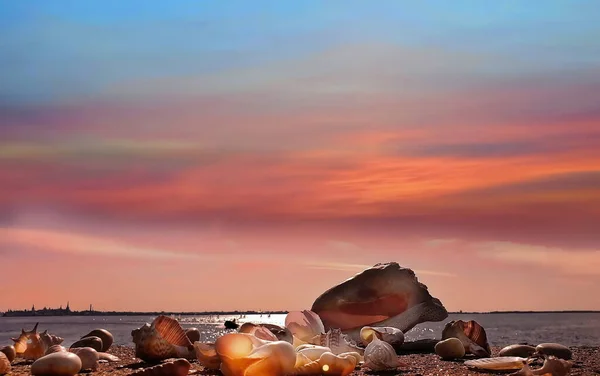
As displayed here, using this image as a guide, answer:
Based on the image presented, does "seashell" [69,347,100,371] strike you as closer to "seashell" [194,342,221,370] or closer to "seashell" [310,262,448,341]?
"seashell" [194,342,221,370]

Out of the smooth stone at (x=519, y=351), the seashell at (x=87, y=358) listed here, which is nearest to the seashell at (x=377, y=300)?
the smooth stone at (x=519, y=351)

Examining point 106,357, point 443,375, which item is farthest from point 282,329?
point 106,357

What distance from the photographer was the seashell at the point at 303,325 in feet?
46.0

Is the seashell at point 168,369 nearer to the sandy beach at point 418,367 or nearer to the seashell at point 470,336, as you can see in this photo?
the sandy beach at point 418,367

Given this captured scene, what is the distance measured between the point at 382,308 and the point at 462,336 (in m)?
4.43

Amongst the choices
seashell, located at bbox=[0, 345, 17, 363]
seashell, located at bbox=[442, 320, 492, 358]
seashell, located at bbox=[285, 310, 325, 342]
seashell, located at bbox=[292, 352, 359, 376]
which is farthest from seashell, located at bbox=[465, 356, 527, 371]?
seashell, located at bbox=[0, 345, 17, 363]

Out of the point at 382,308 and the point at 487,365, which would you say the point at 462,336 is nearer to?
the point at 487,365

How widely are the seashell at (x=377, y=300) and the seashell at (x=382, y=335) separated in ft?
10.9

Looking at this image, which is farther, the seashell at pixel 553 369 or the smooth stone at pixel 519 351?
the smooth stone at pixel 519 351

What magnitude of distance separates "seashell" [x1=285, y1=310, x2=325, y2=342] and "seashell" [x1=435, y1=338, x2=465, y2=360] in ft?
8.12

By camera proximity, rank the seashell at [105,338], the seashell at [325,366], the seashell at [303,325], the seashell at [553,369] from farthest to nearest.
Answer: the seashell at [105,338] → the seashell at [303,325] → the seashell at [553,369] → the seashell at [325,366]

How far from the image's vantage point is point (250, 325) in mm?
11492

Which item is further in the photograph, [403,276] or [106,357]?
[403,276]

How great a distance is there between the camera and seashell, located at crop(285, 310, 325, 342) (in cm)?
1403
